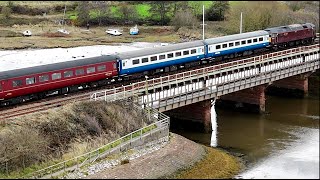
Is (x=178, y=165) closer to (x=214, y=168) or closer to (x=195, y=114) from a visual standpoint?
(x=214, y=168)

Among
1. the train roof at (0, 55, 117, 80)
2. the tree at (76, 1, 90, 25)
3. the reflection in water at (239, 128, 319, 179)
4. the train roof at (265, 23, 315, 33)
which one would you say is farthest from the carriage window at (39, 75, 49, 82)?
the tree at (76, 1, 90, 25)

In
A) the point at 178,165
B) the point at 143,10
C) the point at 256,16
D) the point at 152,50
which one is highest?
the point at 143,10

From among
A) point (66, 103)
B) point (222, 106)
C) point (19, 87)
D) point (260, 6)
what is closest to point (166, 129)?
point (66, 103)

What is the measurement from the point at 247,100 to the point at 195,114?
8.32 m

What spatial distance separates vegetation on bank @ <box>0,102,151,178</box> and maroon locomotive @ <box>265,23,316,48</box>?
92.0 feet

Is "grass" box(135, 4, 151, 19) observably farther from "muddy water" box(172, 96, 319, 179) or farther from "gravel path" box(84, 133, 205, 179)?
"gravel path" box(84, 133, 205, 179)

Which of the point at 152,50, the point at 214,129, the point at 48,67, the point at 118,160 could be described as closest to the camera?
the point at 118,160

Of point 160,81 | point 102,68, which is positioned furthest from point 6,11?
point 160,81

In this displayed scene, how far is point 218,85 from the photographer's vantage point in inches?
1789

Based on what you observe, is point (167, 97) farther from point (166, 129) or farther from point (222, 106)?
point (222, 106)

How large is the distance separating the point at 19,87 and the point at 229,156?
14515 millimetres

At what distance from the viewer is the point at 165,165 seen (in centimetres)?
3175

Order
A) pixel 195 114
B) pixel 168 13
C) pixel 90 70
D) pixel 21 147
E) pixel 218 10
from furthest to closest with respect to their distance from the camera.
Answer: pixel 168 13 < pixel 218 10 < pixel 195 114 < pixel 90 70 < pixel 21 147

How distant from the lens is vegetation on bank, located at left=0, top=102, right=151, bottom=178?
98.0 ft
